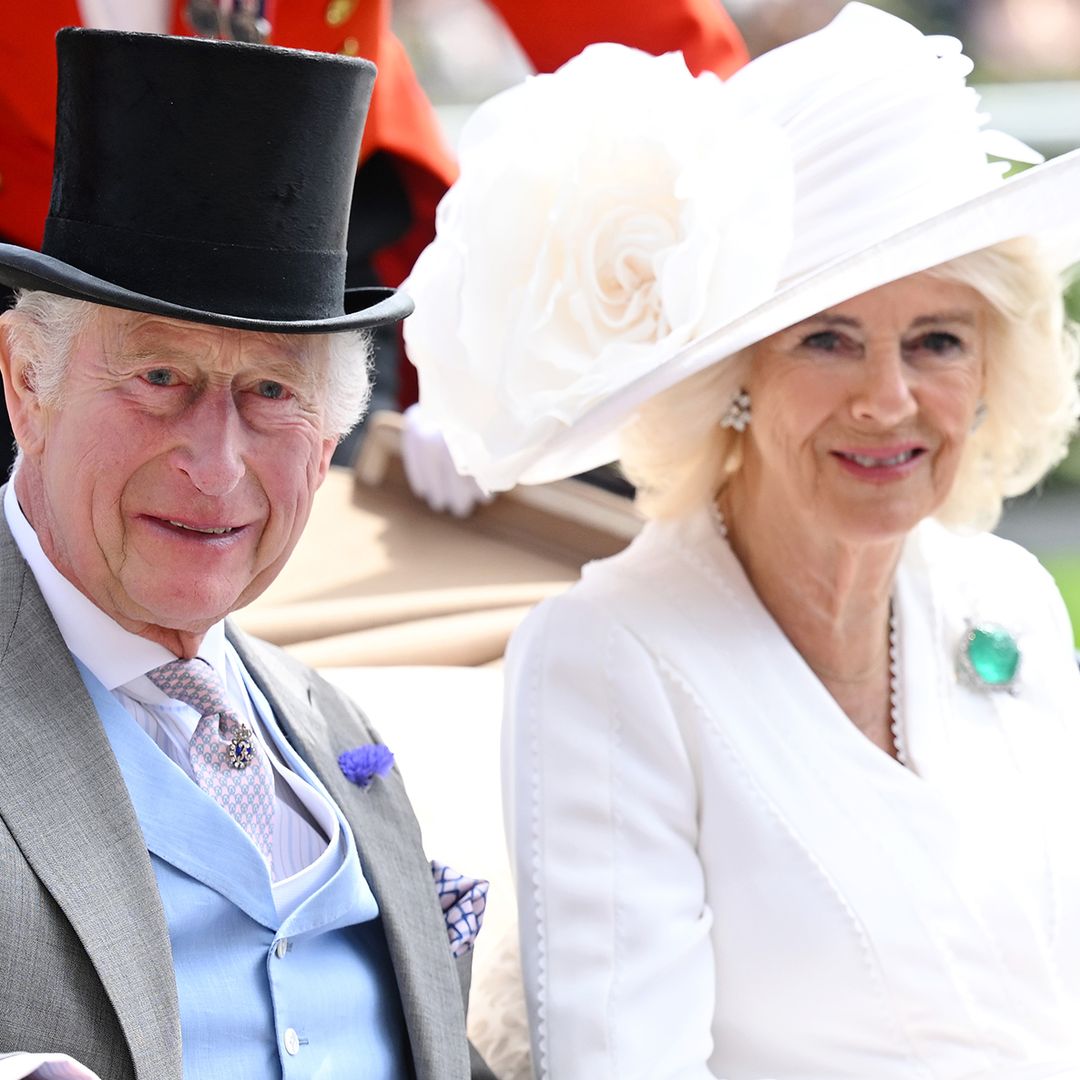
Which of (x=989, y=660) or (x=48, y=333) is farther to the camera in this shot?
(x=989, y=660)

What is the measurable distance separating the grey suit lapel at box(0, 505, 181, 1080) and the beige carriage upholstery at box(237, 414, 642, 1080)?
85 centimetres

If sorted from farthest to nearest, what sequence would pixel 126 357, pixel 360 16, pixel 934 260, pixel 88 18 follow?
pixel 360 16
pixel 88 18
pixel 934 260
pixel 126 357

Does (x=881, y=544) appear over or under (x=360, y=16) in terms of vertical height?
under

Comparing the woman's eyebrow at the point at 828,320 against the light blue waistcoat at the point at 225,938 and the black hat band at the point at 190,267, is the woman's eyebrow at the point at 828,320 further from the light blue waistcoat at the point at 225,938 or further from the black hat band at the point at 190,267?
the light blue waistcoat at the point at 225,938

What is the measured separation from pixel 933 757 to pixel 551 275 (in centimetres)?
80

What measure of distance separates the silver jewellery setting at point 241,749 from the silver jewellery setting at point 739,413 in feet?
2.84

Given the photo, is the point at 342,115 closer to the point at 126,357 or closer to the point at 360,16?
the point at 126,357

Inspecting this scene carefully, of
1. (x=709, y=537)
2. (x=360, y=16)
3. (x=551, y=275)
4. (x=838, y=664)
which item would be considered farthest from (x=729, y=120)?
(x=360, y=16)

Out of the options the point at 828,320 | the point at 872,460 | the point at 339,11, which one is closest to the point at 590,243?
the point at 828,320

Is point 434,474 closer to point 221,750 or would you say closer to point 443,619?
point 443,619

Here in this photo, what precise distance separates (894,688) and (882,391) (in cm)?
43

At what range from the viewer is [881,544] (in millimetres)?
2373

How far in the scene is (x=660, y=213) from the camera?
7.09 feet

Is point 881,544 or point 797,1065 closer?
point 797,1065
